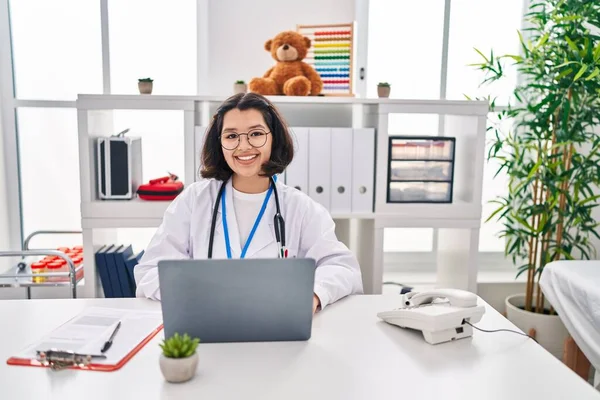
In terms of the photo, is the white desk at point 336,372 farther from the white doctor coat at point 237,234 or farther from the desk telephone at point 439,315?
the white doctor coat at point 237,234

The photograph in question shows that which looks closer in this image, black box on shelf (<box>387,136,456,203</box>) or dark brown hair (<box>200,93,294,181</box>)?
dark brown hair (<box>200,93,294,181</box>)

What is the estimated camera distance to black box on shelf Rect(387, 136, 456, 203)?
250 cm

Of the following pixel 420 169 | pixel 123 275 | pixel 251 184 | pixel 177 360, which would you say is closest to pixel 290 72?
pixel 420 169

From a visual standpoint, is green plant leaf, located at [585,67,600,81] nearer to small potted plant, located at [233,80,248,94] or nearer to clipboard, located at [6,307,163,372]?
small potted plant, located at [233,80,248,94]

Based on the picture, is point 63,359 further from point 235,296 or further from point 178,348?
point 235,296

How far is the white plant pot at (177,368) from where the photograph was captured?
1.01 metres

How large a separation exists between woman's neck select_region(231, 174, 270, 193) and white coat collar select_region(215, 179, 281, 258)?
0.14 ft

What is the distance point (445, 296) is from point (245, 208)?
2.36ft

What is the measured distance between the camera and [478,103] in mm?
2494

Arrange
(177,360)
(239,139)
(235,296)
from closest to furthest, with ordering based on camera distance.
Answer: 1. (177,360)
2. (235,296)
3. (239,139)

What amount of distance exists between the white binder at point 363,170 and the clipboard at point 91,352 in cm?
134

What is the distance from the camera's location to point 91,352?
1.13 meters

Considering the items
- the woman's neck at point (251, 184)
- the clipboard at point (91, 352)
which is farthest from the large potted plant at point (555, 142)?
the clipboard at point (91, 352)

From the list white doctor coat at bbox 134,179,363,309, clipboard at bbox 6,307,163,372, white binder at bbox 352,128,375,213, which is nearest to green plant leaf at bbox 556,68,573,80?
white binder at bbox 352,128,375,213
